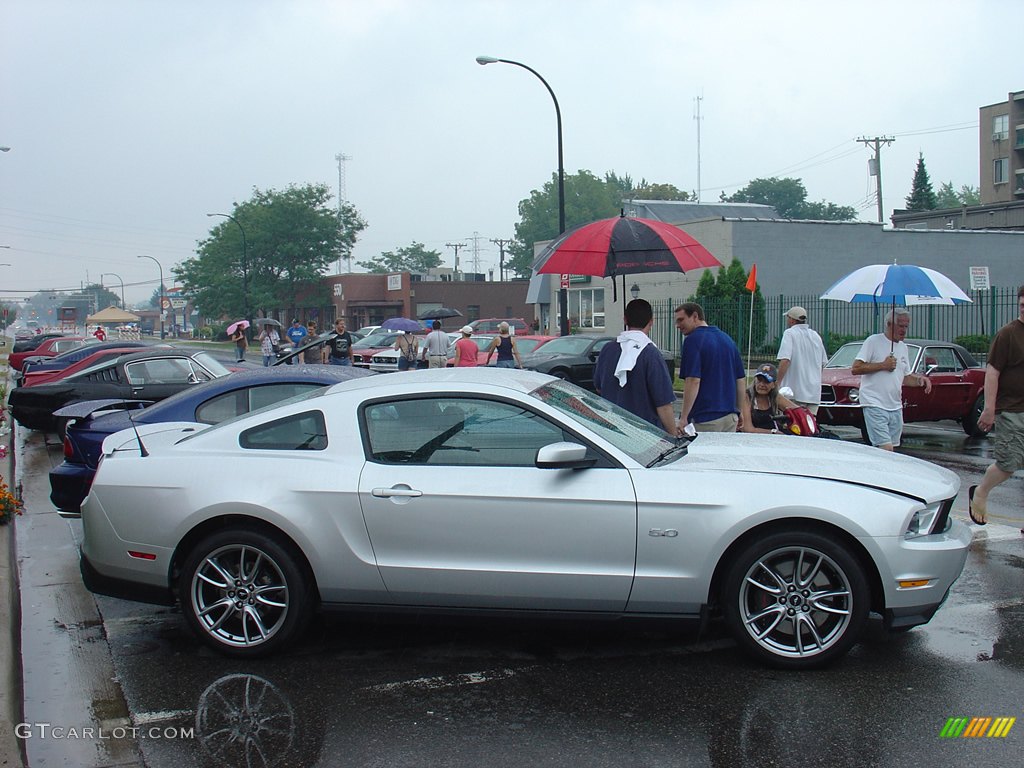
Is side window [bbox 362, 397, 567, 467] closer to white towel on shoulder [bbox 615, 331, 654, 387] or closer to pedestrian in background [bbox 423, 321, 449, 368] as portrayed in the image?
white towel on shoulder [bbox 615, 331, 654, 387]

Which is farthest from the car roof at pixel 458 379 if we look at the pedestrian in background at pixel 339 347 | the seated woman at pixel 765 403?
the pedestrian in background at pixel 339 347

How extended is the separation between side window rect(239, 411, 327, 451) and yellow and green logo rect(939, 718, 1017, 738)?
319cm

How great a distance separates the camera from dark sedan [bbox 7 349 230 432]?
12.9 meters

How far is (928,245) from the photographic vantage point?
33.4 m

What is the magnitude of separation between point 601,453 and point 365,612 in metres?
1.45

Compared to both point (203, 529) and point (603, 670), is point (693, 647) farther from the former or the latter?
point (203, 529)

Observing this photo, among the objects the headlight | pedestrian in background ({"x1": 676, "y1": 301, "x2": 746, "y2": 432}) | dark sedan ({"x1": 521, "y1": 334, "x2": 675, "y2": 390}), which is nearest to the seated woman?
pedestrian in background ({"x1": 676, "y1": 301, "x2": 746, "y2": 432})

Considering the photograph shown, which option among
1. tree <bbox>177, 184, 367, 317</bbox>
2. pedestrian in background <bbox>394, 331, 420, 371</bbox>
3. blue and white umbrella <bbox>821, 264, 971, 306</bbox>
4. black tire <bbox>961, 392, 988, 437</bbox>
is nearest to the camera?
blue and white umbrella <bbox>821, 264, 971, 306</bbox>

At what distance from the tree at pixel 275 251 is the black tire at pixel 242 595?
65.6 m

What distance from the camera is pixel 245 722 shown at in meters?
4.19

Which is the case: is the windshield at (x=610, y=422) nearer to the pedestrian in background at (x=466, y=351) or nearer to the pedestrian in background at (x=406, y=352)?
the pedestrian in background at (x=466, y=351)

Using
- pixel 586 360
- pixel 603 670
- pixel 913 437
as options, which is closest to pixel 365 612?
pixel 603 670

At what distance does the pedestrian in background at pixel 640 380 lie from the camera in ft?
22.2
